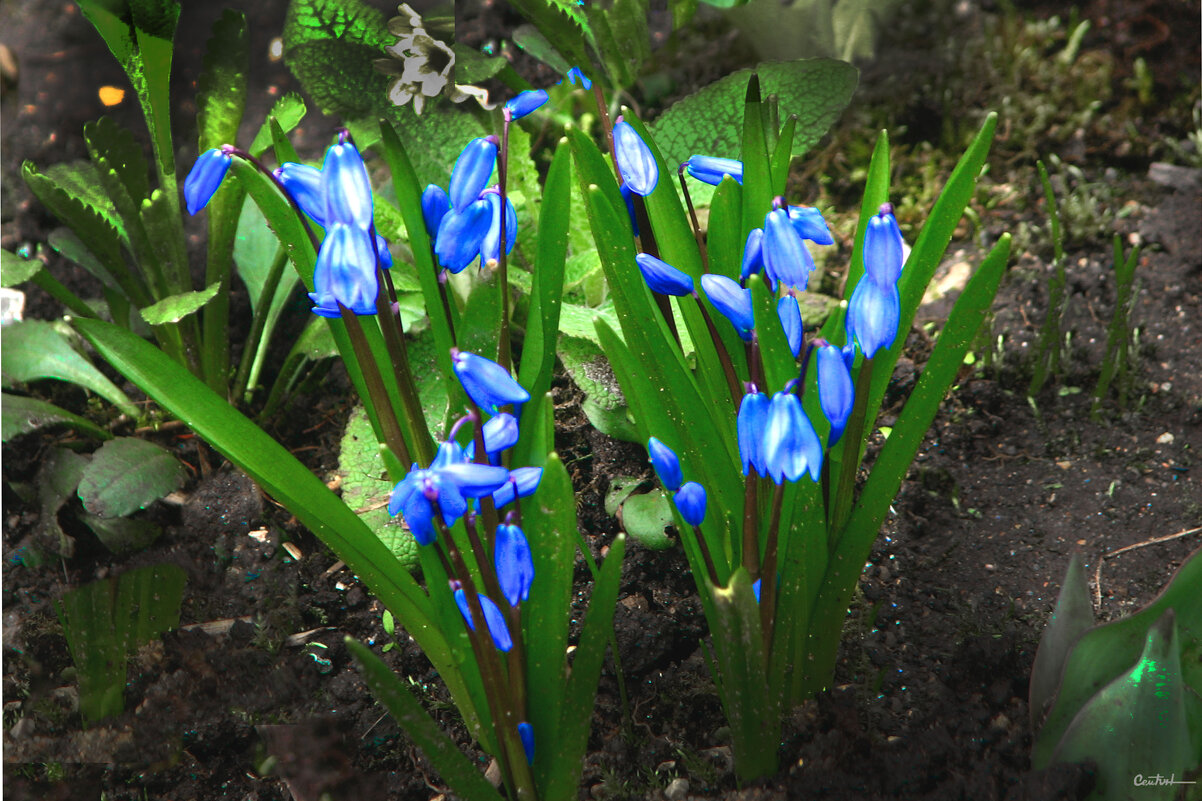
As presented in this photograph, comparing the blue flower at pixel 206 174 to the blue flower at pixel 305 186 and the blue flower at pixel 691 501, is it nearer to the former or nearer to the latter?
the blue flower at pixel 305 186

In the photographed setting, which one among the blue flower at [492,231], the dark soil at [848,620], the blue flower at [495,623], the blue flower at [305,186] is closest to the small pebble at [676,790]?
the dark soil at [848,620]

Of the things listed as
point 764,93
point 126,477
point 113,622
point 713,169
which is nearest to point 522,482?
point 713,169

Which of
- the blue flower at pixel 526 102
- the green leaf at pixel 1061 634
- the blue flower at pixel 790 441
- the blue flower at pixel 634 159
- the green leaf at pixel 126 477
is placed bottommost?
the green leaf at pixel 126 477

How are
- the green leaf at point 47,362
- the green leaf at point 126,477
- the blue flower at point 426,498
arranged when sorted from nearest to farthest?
1. the blue flower at point 426,498
2. the green leaf at point 126,477
3. the green leaf at point 47,362

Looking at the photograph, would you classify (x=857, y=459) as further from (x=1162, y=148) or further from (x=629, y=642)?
(x=1162, y=148)

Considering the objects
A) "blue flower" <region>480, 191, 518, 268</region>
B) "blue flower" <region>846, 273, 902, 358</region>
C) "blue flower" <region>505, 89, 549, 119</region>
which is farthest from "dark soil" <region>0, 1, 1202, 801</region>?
"blue flower" <region>505, 89, 549, 119</region>

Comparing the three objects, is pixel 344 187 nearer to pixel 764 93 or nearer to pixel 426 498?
pixel 426 498

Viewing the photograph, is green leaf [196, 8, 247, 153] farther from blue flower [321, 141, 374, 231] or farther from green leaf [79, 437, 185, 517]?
blue flower [321, 141, 374, 231]
